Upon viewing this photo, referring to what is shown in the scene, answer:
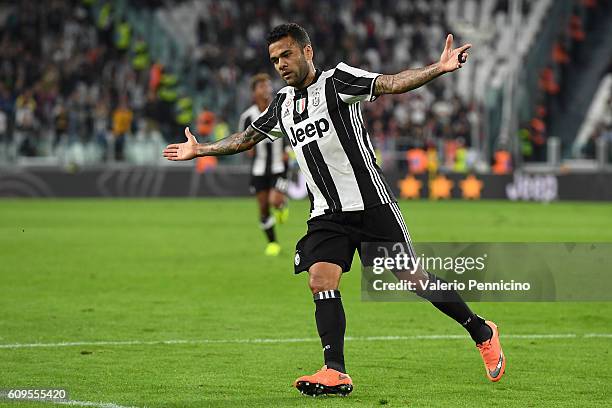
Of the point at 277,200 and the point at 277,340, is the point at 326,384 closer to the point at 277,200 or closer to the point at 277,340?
the point at 277,340

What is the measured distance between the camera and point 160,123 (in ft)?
110

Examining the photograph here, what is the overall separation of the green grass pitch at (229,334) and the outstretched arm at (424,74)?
5.55 ft

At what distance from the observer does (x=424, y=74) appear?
21.0 feet

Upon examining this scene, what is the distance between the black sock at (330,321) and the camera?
6887mm

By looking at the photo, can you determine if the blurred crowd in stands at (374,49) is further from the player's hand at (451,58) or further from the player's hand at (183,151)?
the player's hand at (451,58)

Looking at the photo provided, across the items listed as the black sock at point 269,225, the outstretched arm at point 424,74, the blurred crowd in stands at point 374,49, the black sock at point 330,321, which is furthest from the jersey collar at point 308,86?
the blurred crowd in stands at point 374,49

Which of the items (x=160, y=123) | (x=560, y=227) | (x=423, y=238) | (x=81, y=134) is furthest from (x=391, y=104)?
(x=423, y=238)

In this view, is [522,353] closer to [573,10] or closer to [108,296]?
[108,296]

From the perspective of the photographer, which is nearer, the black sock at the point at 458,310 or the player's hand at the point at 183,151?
the black sock at the point at 458,310

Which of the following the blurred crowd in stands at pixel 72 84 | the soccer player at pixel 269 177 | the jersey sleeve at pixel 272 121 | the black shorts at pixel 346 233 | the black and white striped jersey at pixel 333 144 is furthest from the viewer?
the blurred crowd in stands at pixel 72 84

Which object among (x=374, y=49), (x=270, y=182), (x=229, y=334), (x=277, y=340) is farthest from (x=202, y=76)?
(x=277, y=340)

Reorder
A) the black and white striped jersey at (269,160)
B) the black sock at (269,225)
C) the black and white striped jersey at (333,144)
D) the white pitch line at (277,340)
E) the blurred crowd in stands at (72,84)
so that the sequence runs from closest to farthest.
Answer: the black and white striped jersey at (333,144) → the white pitch line at (277,340) → the black sock at (269,225) → the black and white striped jersey at (269,160) → the blurred crowd in stands at (72,84)

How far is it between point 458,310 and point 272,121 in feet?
5.16

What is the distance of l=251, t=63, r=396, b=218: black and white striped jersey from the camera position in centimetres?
694
